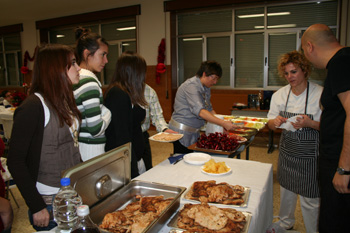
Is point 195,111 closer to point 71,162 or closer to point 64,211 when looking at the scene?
point 71,162

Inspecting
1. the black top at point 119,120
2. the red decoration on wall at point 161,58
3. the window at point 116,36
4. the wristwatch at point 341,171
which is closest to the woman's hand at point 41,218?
the black top at point 119,120

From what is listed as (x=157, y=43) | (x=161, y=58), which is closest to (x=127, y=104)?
(x=161, y=58)

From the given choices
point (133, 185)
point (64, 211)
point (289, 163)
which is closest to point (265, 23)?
point (289, 163)

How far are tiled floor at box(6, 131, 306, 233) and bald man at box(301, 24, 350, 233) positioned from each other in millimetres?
827

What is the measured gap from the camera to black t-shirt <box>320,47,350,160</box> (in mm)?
1352

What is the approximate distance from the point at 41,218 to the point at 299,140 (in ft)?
5.99

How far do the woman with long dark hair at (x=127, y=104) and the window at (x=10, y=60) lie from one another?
8.81 metres

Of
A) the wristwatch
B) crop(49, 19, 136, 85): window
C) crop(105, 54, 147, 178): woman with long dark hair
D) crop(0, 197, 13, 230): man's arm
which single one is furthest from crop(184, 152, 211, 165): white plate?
crop(49, 19, 136, 85): window

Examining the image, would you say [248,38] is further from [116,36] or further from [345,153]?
[345,153]

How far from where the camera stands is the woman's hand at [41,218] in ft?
3.79

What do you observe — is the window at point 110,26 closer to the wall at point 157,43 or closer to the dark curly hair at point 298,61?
the wall at point 157,43

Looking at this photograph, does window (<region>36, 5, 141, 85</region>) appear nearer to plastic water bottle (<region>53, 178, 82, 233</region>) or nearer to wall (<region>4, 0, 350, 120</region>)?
wall (<region>4, 0, 350, 120</region>)

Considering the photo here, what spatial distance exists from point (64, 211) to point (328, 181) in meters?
1.43

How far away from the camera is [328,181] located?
152 centimetres
